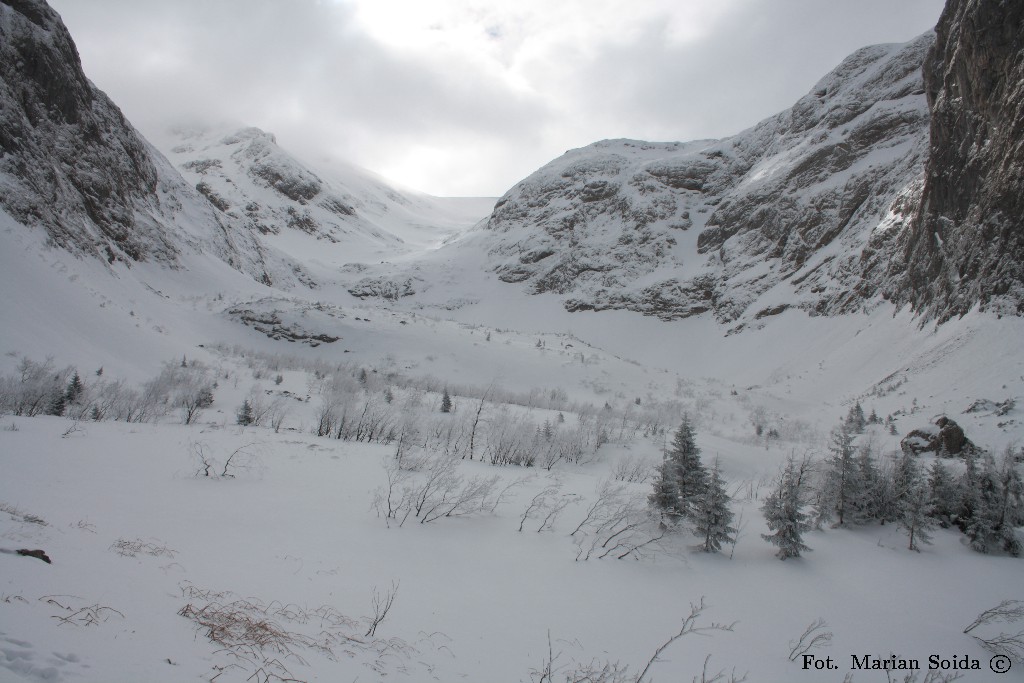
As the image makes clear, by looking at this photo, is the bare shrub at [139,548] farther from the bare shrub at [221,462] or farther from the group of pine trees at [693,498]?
the group of pine trees at [693,498]

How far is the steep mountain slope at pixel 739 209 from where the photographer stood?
165 ft

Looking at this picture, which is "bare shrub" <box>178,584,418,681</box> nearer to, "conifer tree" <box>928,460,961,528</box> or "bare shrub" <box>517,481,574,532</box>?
"bare shrub" <box>517,481,574,532</box>

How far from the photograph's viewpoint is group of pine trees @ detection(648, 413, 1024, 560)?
7832mm

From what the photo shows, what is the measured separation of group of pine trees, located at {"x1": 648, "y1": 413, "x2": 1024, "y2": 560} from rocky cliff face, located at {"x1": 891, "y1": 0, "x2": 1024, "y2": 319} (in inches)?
775

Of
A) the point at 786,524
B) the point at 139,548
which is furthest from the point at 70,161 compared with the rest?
the point at 786,524

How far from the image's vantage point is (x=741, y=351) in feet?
157

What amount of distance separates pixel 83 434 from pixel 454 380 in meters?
23.9

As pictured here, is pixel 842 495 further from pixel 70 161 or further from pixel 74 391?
pixel 70 161

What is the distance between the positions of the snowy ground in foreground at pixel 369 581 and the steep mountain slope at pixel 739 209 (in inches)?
1650

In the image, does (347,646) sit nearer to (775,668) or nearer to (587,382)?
(775,668)

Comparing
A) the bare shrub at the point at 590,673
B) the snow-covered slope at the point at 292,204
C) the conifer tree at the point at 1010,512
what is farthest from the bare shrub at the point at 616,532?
the snow-covered slope at the point at 292,204

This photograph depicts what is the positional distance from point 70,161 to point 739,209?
70.5m
